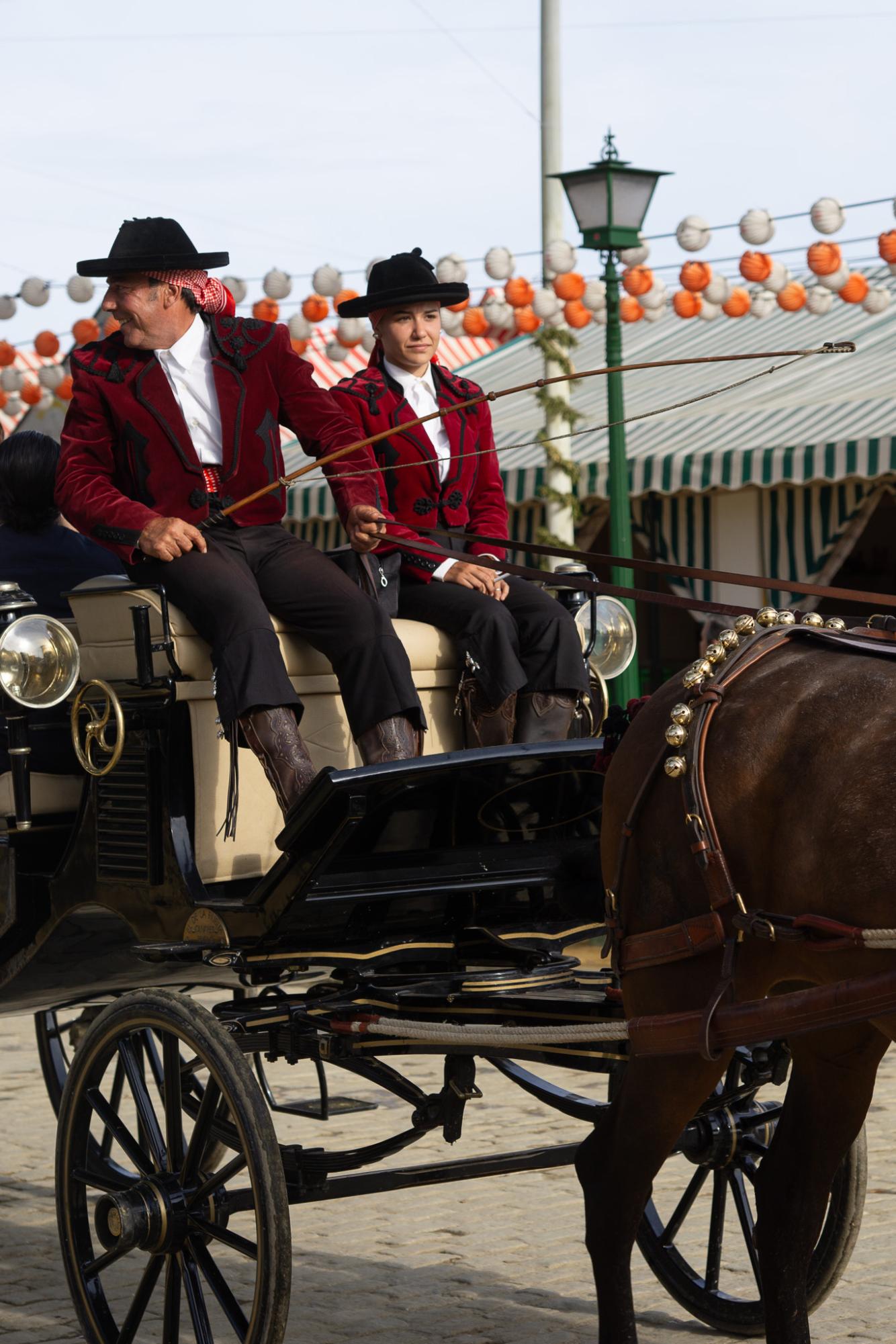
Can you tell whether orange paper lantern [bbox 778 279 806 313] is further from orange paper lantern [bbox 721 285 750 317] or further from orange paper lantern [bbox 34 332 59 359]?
orange paper lantern [bbox 34 332 59 359]

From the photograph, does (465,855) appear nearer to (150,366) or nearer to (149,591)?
(149,591)

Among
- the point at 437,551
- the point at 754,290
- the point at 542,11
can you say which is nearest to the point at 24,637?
the point at 437,551

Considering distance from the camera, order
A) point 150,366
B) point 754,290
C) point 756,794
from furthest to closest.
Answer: point 754,290 → point 150,366 → point 756,794

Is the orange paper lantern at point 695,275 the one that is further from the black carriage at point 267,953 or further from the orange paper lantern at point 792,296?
the black carriage at point 267,953

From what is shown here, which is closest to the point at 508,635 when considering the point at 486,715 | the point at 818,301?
the point at 486,715

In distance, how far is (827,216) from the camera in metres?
11.3

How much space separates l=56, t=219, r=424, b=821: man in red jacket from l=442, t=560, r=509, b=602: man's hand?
0.35 meters

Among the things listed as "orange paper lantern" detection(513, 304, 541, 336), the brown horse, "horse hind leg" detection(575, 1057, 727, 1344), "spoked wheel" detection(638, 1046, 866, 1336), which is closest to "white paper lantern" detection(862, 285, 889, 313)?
"orange paper lantern" detection(513, 304, 541, 336)

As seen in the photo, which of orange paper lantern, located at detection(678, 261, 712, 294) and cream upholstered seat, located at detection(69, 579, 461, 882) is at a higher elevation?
orange paper lantern, located at detection(678, 261, 712, 294)

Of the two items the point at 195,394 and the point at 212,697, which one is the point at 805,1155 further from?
the point at 195,394

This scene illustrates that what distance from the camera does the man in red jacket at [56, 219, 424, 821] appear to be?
159 inches

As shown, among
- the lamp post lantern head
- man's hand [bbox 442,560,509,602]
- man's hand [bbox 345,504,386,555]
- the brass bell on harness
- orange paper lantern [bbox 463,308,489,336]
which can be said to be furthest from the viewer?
orange paper lantern [bbox 463,308,489,336]

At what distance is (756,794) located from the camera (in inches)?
124

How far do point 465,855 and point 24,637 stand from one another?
3.76 ft
